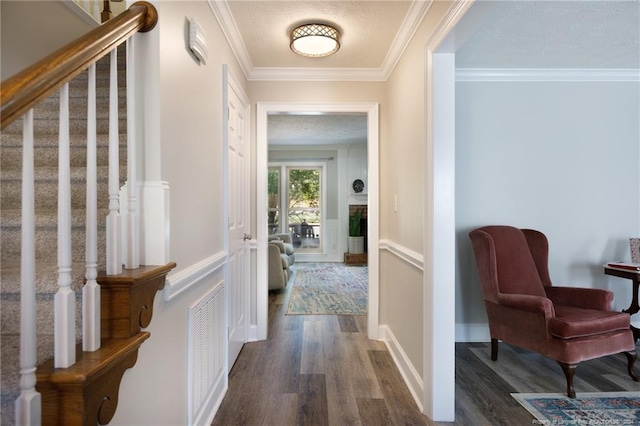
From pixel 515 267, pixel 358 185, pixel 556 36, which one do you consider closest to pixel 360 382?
pixel 515 267

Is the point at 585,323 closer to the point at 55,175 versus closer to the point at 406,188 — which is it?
the point at 406,188

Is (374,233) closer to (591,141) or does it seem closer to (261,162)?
(261,162)

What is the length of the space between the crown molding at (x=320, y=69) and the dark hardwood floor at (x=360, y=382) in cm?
237

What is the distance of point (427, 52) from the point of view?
180 centimetres

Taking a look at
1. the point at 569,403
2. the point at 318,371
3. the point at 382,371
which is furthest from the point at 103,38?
the point at 569,403

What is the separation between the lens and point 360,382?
2.15 meters

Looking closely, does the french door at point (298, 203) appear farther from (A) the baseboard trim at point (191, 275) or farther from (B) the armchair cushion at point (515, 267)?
(A) the baseboard trim at point (191, 275)

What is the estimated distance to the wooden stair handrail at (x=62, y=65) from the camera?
630 millimetres

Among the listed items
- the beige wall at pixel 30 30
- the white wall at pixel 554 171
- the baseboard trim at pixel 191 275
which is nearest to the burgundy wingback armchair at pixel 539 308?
the white wall at pixel 554 171

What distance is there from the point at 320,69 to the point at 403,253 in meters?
1.79

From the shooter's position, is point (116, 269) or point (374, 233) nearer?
point (116, 269)

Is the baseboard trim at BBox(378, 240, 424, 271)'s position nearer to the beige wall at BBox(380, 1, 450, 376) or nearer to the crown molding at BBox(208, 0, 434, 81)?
the beige wall at BBox(380, 1, 450, 376)

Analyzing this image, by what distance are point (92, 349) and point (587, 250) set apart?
3.72 metres

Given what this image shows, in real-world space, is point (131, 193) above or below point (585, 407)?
above
